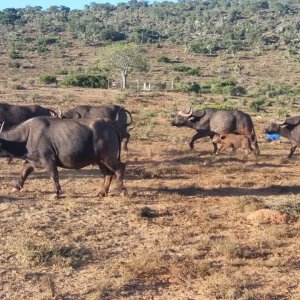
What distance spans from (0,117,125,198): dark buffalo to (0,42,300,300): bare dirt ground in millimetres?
678

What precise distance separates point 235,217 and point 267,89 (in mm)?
42714

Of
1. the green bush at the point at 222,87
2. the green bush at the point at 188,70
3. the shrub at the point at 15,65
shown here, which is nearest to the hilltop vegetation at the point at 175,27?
the green bush at the point at 188,70

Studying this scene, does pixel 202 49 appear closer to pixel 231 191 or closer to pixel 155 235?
pixel 231 191

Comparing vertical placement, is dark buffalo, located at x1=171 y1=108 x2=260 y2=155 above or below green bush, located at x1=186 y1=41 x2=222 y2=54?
above

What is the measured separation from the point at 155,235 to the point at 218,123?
11.4 meters

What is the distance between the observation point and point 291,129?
67.7ft

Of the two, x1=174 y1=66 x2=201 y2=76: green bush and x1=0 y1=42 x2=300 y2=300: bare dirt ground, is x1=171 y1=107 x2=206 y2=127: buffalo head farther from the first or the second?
x1=174 y1=66 x2=201 y2=76: green bush

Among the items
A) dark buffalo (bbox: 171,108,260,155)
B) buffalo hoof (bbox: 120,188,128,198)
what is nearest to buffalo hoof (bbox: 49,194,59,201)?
buffalo hoof (bbox: 120,188,128,198)

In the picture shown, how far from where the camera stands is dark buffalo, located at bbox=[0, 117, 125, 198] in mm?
13195

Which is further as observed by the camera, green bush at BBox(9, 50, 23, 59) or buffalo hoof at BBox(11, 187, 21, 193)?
green bush at BBox(9, 50, 23, 59)

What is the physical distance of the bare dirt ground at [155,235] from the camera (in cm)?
866

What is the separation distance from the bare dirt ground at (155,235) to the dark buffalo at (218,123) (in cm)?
291

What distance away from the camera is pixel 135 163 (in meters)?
18.6

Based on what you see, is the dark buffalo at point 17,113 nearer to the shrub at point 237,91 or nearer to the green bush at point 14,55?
the shrub at point 237,91
